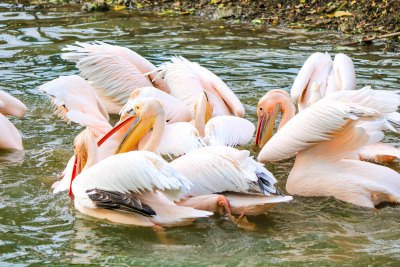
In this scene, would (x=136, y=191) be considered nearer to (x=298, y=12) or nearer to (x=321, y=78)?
(x=321, y=78)

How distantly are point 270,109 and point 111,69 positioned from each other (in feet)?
5.34

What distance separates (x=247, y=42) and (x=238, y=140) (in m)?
4.48

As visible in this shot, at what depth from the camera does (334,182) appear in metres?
3.84

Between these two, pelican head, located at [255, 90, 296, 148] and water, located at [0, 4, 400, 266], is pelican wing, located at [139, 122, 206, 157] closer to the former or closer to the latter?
water, located at [0, 4, 400, 266]

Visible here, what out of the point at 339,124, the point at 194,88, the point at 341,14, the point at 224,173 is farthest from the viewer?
the point at 341,14

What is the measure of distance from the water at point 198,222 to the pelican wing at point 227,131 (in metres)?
0.38

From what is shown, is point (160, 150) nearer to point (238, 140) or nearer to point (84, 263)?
point (238, 140)

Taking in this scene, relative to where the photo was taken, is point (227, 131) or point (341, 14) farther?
point (341, 14)

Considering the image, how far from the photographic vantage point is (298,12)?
390 inches

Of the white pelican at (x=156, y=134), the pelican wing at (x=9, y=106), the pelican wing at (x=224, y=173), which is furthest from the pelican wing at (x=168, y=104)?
the pelican wing at (x=224, y=173)

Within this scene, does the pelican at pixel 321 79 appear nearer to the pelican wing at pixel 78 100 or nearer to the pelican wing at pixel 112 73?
the pelican wing at pixel 112 73

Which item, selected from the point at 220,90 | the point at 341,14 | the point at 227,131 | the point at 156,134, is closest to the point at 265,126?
the point at 220,90

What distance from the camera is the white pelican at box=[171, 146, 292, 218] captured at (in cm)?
340

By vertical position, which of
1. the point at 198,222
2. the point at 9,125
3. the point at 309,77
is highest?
the point at 309,77
